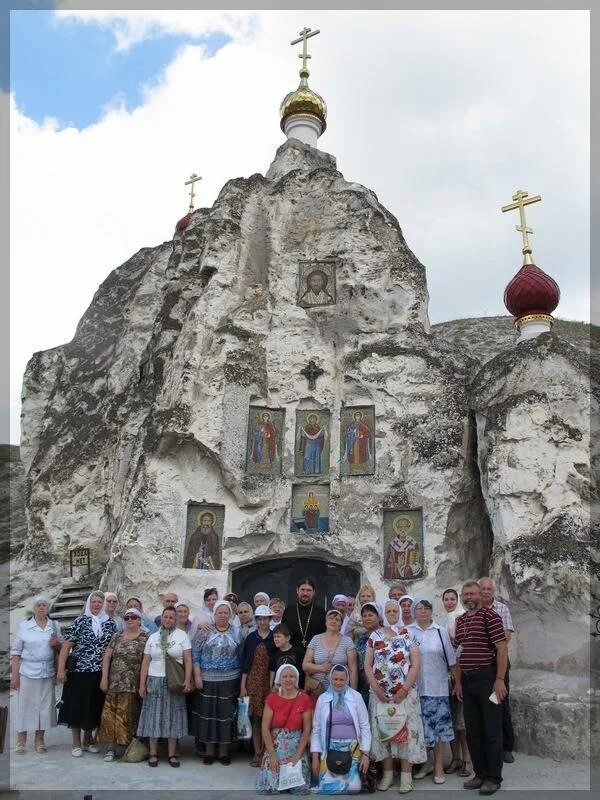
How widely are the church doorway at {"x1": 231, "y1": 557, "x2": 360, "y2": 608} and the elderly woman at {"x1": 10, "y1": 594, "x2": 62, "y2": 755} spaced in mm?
3917

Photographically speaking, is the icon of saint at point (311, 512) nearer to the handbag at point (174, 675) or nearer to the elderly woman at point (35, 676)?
the handbag at point (174, 675)

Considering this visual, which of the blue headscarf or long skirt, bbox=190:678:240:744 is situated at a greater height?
the blue headscarf

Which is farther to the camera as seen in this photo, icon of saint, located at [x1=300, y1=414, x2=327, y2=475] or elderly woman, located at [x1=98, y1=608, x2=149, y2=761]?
icon of saint, located at [x1=300, y1=414, x2=327, y2=475]

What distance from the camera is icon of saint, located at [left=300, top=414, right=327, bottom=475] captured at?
11141 mm

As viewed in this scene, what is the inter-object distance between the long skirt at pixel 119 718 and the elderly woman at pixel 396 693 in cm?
232

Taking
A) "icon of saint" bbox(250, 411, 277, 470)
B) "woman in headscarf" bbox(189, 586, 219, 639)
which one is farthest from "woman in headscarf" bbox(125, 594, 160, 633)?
"icon of saint" bbox(250, 411, 277, 470)

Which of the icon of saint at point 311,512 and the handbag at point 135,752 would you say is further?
the icon of saint at point 311,512

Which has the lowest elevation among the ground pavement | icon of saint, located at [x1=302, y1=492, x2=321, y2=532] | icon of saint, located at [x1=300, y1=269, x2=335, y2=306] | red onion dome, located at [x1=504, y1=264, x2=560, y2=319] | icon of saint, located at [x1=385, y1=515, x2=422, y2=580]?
the ground pavement

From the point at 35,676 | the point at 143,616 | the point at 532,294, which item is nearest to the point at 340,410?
the point at 532,294

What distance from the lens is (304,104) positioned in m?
16.8

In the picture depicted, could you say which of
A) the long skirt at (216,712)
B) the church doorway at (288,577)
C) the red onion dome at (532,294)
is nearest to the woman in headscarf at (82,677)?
the long skirt at (216,712)

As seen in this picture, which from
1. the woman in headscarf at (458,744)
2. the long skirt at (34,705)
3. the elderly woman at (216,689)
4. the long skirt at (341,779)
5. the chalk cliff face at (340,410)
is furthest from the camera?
the chalk cliff face at (340,410)

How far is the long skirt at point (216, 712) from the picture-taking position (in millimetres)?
6512

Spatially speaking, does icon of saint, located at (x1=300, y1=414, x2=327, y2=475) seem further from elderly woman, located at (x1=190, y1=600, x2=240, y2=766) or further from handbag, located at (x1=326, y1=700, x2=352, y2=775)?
handbag, located at (x1=326, y1=700, x2=352, y2=775)
